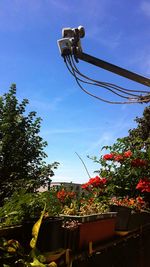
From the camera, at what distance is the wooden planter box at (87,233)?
264 centimetres

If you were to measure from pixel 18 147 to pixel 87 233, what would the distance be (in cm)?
371

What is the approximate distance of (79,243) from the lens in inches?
108

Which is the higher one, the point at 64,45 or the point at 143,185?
the point at 64,45

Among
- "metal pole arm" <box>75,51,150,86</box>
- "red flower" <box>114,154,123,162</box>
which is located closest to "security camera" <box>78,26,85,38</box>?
"metal pole arm" <box>75,51,150,86</box>

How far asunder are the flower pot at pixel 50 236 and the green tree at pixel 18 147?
3605mm

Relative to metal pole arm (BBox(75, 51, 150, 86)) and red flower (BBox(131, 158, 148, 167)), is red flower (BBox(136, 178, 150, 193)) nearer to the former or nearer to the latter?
red flower (BBox(131, 158, 148, 167))

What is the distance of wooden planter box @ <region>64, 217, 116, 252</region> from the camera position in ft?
8.66

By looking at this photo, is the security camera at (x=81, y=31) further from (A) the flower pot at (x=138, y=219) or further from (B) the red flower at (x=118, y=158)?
(B) the red flower at (x=118, y=158)

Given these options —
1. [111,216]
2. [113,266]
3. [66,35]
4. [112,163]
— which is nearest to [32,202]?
[111,216]

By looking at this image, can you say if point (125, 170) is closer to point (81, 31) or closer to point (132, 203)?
point (132, 203)

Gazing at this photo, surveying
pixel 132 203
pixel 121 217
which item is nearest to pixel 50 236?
pixel 121 217

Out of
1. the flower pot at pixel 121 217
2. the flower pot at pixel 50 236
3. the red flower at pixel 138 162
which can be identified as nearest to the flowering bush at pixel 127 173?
the red flower at pixel 138 162

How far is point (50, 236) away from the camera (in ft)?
7.94

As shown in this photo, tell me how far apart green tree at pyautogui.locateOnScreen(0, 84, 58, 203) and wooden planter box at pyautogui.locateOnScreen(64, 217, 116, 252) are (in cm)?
292
